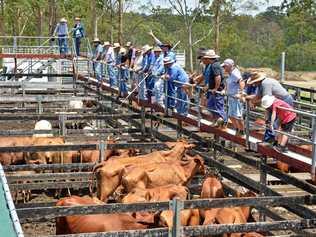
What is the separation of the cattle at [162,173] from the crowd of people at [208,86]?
1.20m

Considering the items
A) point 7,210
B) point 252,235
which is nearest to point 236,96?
point 252,235

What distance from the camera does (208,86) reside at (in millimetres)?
13914

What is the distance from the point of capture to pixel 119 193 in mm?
11633

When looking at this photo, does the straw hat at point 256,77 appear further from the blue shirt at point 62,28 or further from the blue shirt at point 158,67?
the blue shirt at point 62,28

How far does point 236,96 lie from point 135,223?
414cm

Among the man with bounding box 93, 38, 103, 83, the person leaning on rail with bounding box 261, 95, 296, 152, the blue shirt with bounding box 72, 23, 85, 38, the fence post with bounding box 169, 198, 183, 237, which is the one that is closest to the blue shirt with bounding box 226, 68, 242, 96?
the person leaning on rail with bounding box 261, 95, 296, 152

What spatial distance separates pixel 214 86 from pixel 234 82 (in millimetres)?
720

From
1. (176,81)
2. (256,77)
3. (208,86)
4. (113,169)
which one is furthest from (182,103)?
(256,77)

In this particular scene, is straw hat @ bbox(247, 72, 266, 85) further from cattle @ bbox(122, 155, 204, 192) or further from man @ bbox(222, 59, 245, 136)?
cattle @ bbox(122, 155, 204, 192)

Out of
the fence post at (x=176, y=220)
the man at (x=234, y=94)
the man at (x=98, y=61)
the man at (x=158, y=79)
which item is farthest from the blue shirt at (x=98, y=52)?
the fence post at (x=176, y=220)

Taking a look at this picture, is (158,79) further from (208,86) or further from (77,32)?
(77,32)

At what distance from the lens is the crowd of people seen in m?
11.1

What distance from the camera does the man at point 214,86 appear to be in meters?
13.6

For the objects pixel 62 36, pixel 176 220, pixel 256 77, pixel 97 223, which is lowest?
pixel 97 223
